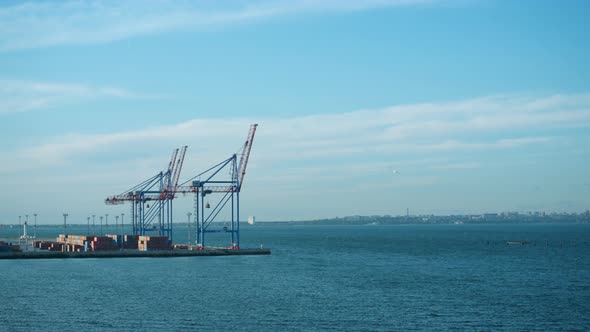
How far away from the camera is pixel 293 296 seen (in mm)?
55750

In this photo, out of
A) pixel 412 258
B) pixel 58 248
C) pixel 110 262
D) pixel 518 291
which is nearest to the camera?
pixel 518 291

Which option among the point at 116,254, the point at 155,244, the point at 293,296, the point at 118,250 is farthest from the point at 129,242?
the point at 293,296

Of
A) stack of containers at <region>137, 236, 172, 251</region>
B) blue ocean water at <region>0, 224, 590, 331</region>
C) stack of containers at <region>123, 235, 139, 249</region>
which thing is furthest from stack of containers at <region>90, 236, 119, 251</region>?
blue ocean water at <region>0, 224, 590, 331</region>

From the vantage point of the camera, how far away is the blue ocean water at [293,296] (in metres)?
43.7

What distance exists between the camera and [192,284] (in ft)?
211

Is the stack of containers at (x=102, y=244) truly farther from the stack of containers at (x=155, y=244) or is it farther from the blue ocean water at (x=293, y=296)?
the blue ocean water at (x=293, y=296)

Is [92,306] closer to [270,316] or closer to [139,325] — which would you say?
[139,325]

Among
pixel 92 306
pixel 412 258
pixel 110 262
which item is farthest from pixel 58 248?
pixel 92 306

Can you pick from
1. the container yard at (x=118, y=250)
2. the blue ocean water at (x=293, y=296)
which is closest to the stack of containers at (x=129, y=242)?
the container yard at (x=118, y=250)

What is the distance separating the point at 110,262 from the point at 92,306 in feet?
141

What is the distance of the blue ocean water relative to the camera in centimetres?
4366

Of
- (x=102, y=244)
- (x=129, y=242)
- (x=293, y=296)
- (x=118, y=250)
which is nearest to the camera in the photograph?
(x=293, y=296)

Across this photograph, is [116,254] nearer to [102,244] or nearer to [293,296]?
[102,244]

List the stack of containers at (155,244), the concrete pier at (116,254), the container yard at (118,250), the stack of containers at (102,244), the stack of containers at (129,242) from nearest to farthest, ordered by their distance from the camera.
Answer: the concrete pier at (116,254), the container yard at (118,250), the stack of containers at (155,244), the stack of containers at (102,244), the stack of containers at (129,242)
